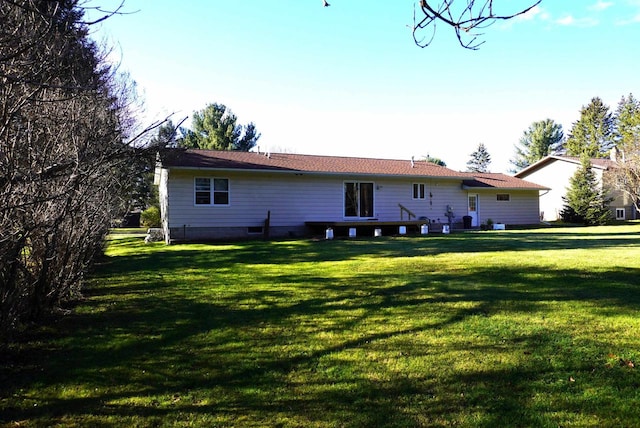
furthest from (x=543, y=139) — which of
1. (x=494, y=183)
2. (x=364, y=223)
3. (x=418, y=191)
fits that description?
(x=364, y=223)

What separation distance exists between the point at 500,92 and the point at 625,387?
15.2 metres

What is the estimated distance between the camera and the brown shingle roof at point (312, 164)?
1645 cm

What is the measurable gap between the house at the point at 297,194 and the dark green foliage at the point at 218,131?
54.2 ft

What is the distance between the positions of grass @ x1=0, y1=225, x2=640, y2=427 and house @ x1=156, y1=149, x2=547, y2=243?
892cm

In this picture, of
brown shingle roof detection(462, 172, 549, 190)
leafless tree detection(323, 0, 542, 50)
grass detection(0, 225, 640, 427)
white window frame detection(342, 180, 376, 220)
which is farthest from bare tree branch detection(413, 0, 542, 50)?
brown shingle roof detection(462, 172, 549, 190)

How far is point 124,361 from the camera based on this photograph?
3.91 meters

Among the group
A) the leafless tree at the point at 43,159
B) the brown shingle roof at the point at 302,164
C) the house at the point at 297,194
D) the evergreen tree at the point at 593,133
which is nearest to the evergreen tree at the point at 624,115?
the evergreen tree at the point at 593,133

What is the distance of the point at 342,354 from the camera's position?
3.95 metres

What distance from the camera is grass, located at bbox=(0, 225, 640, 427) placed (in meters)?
2.95

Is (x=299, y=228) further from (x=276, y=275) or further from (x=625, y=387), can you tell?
(x=625, y=387)

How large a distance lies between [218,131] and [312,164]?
62.5ft

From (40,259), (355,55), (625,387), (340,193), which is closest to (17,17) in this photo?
(40,259)

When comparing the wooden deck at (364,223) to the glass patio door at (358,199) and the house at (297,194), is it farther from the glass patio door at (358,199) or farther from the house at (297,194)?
the glass patio door at (358,199)

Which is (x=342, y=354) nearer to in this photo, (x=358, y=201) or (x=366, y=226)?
(x=366, y=226)
